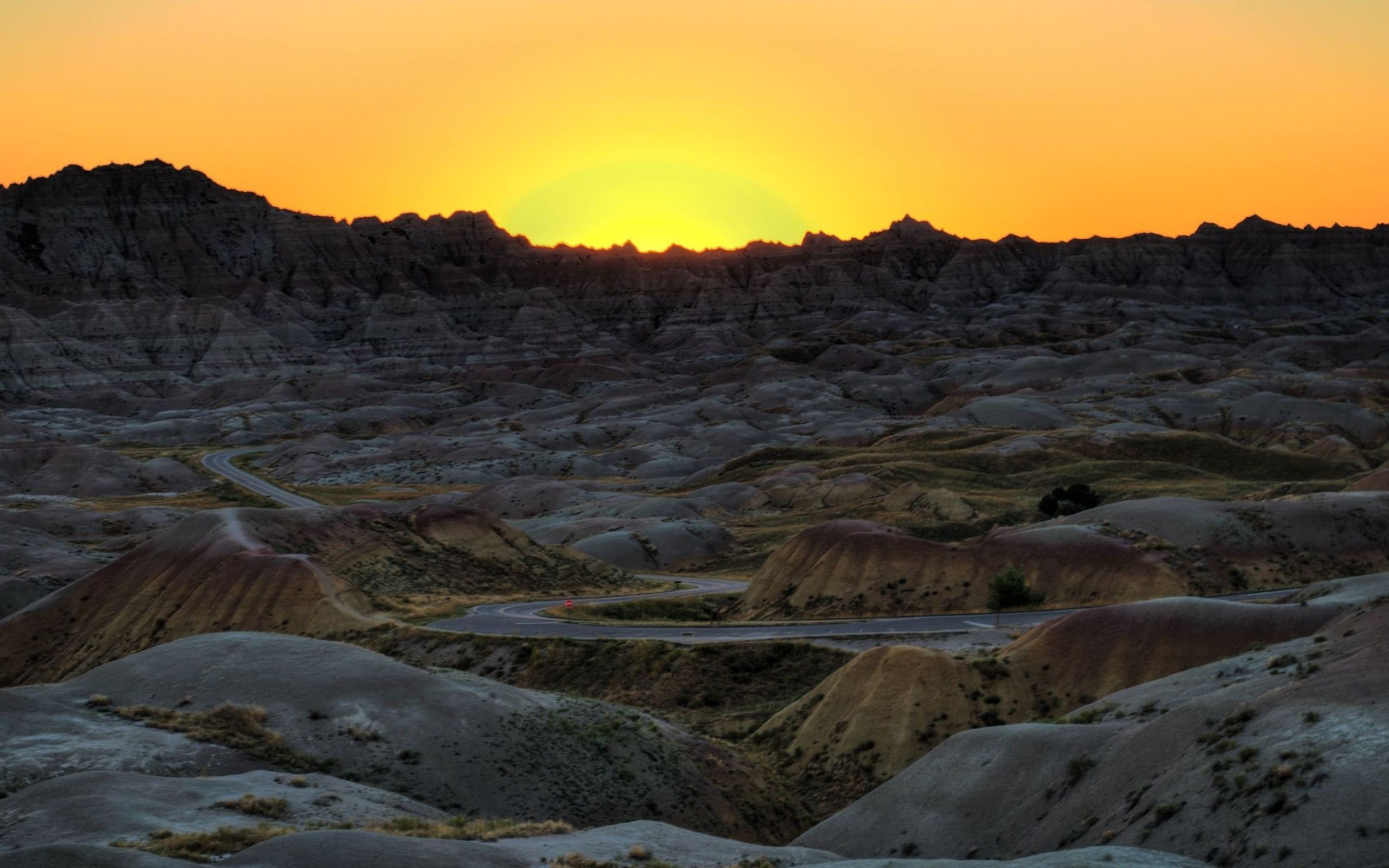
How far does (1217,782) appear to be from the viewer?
24609mm

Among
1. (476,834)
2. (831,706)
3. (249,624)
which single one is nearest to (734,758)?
(831,706)

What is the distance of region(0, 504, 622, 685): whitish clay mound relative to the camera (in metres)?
60.5

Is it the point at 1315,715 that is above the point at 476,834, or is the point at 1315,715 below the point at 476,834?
above

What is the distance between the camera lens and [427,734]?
35.4m

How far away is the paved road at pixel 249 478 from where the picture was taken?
128250mm

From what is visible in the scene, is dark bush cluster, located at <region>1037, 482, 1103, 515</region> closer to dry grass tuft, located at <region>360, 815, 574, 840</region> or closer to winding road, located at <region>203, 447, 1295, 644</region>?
winding road, located at <region>203, 447, 1295, 644</region>

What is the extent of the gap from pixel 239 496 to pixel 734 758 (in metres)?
102

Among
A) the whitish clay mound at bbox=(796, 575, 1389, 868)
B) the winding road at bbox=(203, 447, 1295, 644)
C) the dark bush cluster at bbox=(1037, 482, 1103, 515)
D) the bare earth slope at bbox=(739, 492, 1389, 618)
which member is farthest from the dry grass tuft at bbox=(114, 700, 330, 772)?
the dark bush cluster at bbox=(1037, 482, 1103, 515)

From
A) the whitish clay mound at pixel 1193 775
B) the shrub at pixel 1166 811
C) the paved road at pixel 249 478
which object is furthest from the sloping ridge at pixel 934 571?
the paved road at pixel 249 478

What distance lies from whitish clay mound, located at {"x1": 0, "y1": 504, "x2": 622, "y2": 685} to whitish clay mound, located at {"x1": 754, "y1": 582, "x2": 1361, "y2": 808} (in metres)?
26.6

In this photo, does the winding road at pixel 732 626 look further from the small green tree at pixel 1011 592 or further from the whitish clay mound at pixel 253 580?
the whitish clay mound at pixel 253 580

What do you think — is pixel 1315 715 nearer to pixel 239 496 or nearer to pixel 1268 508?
pixel 1268 508

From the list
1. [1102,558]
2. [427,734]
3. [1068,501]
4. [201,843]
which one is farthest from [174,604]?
[1068,501]

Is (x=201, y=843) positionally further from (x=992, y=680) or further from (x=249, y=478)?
(x=249, y=478)
